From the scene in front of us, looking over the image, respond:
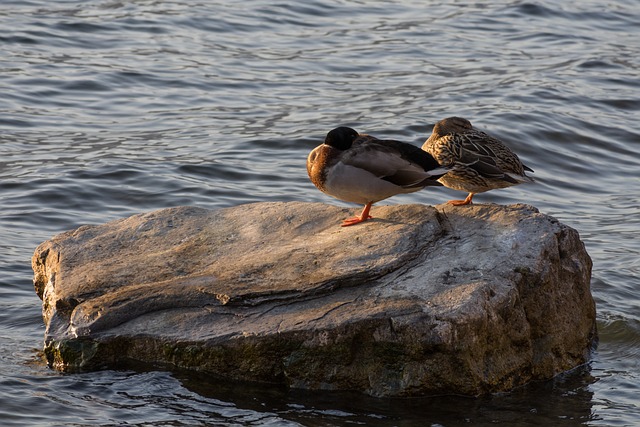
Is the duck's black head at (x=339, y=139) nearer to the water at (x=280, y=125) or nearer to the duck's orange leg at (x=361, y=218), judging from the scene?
the duck's orange leg at (x=361, y=218)

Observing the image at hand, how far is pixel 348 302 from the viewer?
6238mm

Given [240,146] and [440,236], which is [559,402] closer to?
[440,236]

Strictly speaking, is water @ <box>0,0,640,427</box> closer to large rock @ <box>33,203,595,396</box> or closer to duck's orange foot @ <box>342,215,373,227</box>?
large rock @ <box>33,203,595,396</box>

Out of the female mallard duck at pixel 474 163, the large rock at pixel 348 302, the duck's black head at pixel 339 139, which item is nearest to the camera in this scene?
the large rock at pixel 348 302

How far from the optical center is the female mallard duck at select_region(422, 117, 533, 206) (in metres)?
7.40

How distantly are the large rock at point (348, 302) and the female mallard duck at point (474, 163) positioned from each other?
0.34 meters

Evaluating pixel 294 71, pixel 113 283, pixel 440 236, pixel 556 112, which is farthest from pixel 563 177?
pixel 113 283

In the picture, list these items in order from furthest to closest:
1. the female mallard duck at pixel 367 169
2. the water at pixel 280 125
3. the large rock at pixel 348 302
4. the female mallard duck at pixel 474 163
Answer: the female mallard duck at pixel 474 163
the female mallard duck at pixel 367 169
the water at pixel 280 125
the large rock at pixel 348 302

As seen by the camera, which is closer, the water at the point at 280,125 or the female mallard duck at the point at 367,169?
the water at the point at 280,125

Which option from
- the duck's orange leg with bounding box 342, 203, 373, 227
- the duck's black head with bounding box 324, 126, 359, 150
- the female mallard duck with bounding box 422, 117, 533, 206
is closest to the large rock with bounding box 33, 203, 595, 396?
the duck's orange leg with bounding box 342, 203, 373, 227

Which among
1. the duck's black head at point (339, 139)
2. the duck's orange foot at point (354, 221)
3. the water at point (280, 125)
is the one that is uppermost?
the duck's black head at point (339, 139)

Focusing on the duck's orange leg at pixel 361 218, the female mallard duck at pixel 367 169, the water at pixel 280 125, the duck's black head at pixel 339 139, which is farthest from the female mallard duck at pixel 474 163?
the water at pixel 280 125

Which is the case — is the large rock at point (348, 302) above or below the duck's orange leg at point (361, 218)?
below

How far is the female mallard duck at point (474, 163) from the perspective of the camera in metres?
7.40
